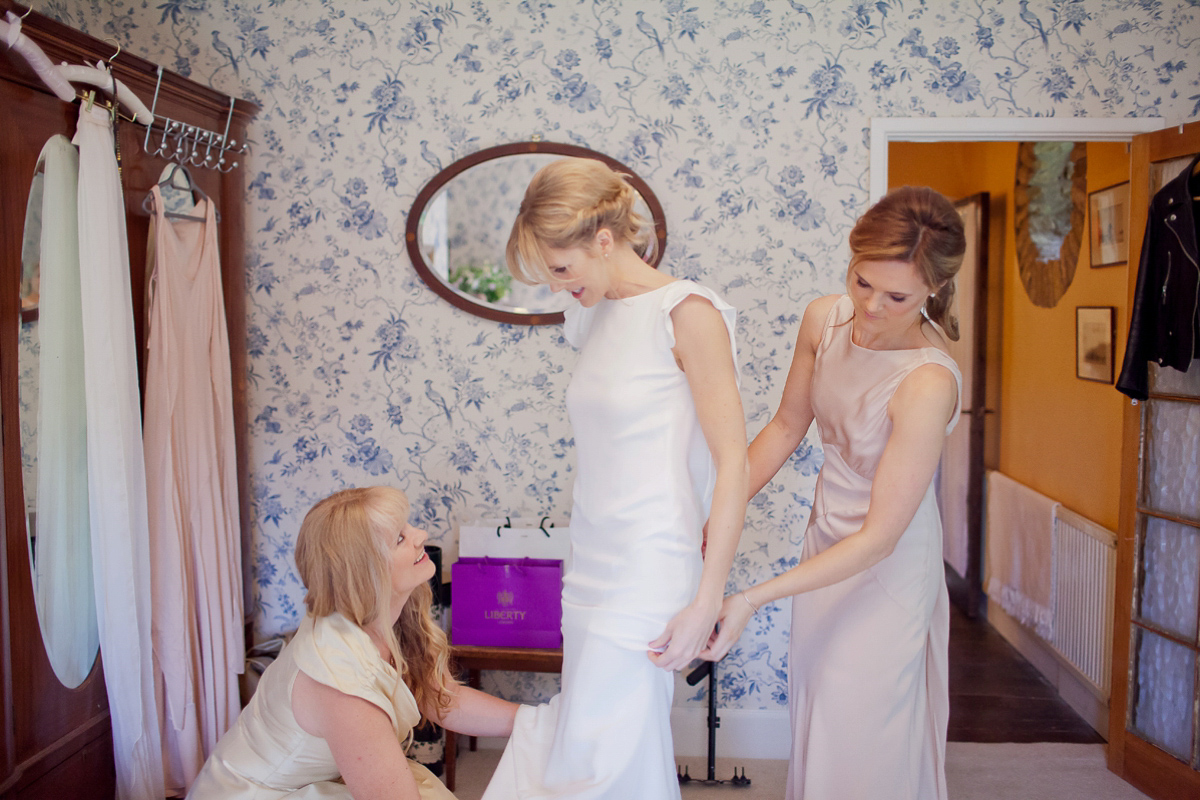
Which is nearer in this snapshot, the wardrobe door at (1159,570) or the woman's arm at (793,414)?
the woman's arm at (793,414)

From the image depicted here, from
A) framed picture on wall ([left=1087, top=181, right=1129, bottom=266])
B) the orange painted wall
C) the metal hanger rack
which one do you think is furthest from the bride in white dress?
framed picture on wall ([left=1087, top=181, right=1129, bottom=266])

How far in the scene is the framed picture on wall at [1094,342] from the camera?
127 inches

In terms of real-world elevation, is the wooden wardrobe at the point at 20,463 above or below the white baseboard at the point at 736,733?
above

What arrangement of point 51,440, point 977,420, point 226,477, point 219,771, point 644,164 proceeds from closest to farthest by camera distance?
point 219,771
point 51,440
point 226,477
point 644,164
point 977,420

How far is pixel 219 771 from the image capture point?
1.55 metres

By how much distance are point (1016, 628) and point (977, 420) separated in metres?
1.05

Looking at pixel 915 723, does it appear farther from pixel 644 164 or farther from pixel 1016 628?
pixel 1016 628

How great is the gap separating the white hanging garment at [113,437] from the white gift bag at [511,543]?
905 millimetres

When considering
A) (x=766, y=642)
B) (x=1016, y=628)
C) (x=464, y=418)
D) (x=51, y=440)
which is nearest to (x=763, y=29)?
(x=464, y=418)

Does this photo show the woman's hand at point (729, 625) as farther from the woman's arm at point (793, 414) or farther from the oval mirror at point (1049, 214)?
the oval mirror at point (1049, 214)

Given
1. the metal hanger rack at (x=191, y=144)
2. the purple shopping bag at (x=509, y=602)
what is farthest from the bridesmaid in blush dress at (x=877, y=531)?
the metal hanger rack at (x=191, y=144)

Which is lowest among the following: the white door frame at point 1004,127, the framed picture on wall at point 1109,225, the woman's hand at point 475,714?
the woman's hand at point 475,714

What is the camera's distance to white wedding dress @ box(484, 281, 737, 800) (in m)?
1.36

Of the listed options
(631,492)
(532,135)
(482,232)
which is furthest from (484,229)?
(631,492)
